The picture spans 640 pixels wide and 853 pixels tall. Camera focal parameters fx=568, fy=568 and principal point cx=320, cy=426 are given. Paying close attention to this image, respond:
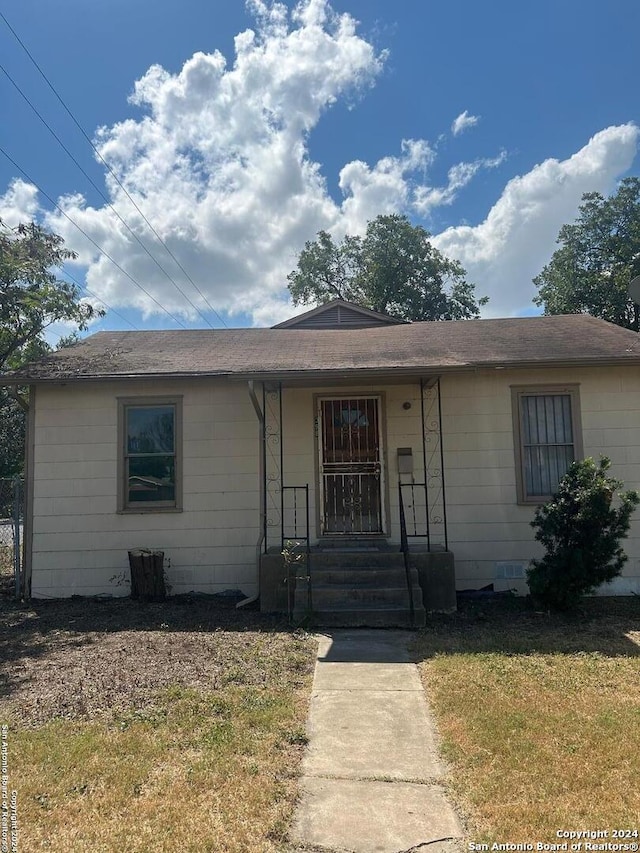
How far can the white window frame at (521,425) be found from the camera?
25.9 feet

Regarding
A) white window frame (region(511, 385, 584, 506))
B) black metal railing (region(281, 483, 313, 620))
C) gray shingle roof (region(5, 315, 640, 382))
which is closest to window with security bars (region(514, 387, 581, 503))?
white window frame (region(511, 385, 584, 506))

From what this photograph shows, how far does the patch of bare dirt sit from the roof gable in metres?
6.51

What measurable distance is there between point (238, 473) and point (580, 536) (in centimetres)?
446

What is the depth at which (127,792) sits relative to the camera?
294 centimetres

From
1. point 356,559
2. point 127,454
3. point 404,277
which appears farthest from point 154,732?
point 404,277

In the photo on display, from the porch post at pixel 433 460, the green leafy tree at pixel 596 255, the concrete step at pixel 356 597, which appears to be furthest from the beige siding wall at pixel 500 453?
the green leafy tree at pixel 596 255

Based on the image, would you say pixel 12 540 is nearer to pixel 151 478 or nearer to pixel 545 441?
pixel 151 478

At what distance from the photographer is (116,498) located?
317 inches

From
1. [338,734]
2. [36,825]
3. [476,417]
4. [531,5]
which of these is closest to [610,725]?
[338,734]

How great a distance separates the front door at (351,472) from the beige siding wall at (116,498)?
3.38 feet

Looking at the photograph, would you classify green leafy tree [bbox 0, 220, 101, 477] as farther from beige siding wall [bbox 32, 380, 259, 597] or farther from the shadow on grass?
the shadow on grass

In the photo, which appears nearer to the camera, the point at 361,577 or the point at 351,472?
the point at 361,577

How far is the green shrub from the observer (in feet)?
21.0

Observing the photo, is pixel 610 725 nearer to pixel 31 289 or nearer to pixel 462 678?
pixel 462 678
